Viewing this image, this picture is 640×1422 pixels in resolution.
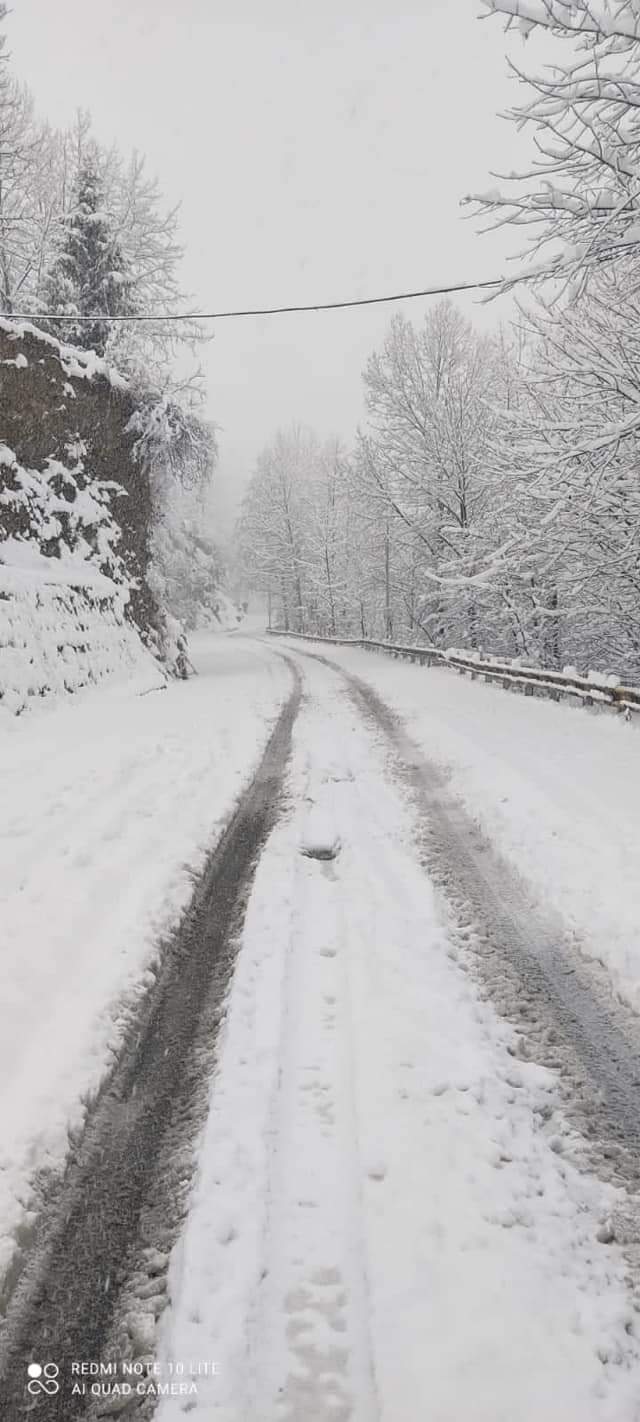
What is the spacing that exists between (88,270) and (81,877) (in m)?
20.6

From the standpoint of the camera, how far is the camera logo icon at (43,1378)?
1.62 meters

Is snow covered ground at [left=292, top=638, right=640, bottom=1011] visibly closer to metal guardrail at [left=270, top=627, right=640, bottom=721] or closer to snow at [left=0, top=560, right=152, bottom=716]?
metal guardrail at [left=270, top=627, right=640, bottom=721]

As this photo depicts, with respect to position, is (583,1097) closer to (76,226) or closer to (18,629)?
(18,629)

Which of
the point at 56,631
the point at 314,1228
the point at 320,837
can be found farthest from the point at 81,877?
the point at 56,631

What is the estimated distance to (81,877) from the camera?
4.70 metres

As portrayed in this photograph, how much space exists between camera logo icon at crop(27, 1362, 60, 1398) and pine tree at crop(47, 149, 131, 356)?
2156 centimetres

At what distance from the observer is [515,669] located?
49.3 feet

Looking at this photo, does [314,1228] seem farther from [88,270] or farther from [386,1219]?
[88,270]

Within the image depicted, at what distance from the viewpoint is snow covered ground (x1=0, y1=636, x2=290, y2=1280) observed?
2668 mm

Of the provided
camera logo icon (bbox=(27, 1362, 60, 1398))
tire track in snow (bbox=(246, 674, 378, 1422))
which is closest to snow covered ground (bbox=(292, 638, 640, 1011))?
tire track in snow (bbox=(246, 674, 378, 1422))

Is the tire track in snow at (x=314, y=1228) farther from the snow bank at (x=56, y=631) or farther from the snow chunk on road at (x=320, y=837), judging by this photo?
the snow bank at (x=56, y=631)

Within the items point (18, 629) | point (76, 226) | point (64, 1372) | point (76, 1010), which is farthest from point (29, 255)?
point (64, 1372)

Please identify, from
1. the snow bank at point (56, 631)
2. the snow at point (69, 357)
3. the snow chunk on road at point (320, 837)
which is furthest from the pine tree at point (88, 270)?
the snow chunk on road at point (320, 837)

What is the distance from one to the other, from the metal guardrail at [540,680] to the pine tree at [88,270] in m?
13.9
